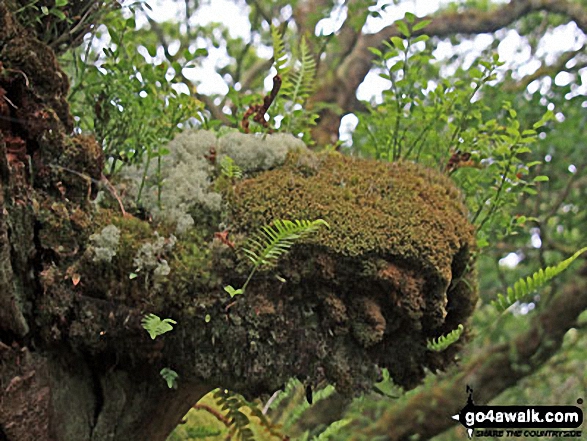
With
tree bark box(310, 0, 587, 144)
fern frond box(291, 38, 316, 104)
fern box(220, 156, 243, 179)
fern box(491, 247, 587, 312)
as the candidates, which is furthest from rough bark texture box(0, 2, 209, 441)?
tree bark box(310, 0, 587, 144)

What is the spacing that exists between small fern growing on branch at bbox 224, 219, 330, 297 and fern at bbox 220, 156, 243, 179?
0.90 ft

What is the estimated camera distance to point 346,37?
18.2ft

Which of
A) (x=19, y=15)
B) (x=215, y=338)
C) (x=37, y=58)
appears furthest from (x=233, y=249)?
(x=19, y=15)

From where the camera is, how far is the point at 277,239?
1.73m

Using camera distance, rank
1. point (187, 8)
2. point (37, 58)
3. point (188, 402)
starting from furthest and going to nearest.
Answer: point (187, 8) → point (188, 402) → point (37, 58)

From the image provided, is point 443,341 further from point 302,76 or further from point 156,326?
point 302,76

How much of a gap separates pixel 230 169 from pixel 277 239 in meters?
0.41

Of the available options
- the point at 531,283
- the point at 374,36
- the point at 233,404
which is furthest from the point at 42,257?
the point at 374,36

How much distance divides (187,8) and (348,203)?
370 cm

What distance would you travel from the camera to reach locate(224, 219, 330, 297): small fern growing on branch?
5.65 ft

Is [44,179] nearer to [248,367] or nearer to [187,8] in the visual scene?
[248,367]

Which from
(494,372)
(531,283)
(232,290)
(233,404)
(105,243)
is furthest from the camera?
(494,372)

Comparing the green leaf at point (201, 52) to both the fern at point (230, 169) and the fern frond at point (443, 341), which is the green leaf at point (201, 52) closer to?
the fern at point (230, 169)

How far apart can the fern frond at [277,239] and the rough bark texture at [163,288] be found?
0.05 meters
